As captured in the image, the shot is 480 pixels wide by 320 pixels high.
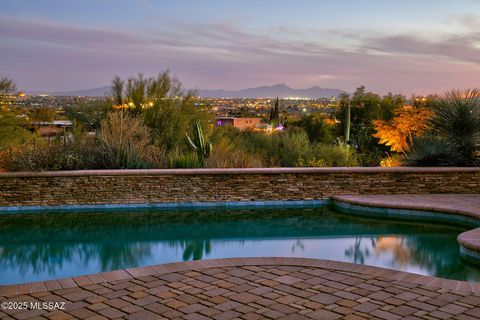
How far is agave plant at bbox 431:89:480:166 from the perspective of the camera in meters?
12.4

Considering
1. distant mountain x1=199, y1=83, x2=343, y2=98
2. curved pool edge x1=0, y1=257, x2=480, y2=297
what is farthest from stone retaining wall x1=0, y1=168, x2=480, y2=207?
distant mountain x1=199, y1=83, x2=343, y2=98

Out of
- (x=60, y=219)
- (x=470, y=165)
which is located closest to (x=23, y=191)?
(x=60, y=219)

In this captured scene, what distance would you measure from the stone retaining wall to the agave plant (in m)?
1.09

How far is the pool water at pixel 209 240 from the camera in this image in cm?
708

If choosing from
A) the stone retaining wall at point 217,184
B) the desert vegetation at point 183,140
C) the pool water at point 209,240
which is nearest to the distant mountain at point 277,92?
the desert vegetation at point 183,140

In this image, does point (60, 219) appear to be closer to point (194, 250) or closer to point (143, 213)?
point (143, 213)

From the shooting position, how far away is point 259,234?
897 centimetres

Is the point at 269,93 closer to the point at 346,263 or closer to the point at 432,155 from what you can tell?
the point at 432,155

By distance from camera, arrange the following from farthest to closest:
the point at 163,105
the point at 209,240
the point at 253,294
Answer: the point at 163,105 → the point at 209,240 → the point at 253,294

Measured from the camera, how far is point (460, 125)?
42.4 ft

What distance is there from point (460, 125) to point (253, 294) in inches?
376

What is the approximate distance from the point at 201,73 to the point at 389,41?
58.3 feet

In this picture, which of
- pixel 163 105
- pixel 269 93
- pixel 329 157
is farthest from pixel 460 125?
pixel 269 93

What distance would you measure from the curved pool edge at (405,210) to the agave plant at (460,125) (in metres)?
3.05
